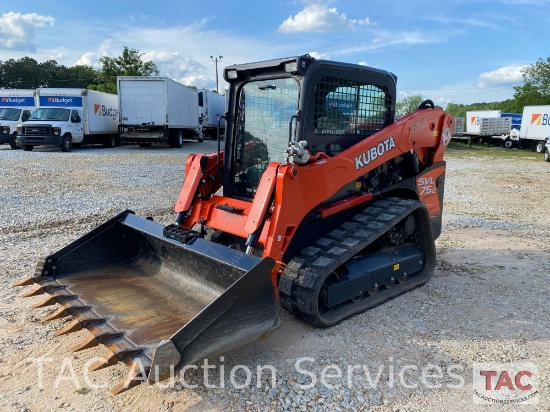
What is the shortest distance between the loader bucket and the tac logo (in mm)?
32207

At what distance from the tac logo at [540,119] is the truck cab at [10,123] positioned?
30.3m

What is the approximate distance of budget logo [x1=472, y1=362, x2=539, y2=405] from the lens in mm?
3152

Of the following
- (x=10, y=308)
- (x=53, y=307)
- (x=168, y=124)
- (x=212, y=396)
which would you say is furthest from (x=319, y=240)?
(x=168, y=124)

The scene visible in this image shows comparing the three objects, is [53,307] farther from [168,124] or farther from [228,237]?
[168,124]

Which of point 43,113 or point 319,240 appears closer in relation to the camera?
point 319,240

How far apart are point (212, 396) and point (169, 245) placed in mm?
1531

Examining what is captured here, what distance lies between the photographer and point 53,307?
441 centimetres

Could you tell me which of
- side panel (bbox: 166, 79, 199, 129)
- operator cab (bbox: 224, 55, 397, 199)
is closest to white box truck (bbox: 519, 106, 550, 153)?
side panel (bbox: 166, 79, 199, 129)

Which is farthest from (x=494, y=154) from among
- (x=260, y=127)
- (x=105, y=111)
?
(x=260, y=127)

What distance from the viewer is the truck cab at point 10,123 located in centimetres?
2079

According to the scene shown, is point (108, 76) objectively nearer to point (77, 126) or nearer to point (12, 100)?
point (12, 100)

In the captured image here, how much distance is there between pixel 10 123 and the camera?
2128 cm

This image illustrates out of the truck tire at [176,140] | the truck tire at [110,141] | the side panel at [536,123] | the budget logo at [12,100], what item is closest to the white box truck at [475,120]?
the side panel at [536,123]

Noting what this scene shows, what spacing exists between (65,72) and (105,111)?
185 feet
